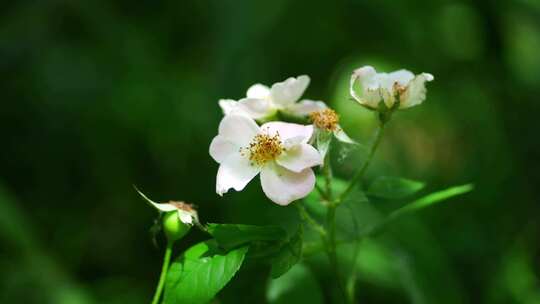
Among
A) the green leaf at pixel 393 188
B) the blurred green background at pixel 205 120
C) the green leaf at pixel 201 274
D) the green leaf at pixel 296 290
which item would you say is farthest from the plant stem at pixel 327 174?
the blurred green background at pixel 205 120

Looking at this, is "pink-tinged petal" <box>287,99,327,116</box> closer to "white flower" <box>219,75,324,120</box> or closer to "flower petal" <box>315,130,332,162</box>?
"white flower" <box>219,75,324,120</box>

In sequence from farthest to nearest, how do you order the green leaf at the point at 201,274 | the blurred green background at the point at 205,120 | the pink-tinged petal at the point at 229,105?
the blurred green background at the point at 205,120 < the pink-tinged petal at the point at 229,105 < the green leaf at the point at 201,274

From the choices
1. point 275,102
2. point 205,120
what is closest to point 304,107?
point 275,102

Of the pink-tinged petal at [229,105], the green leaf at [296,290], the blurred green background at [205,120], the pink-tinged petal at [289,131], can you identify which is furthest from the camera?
the blurred green background at [205,120]

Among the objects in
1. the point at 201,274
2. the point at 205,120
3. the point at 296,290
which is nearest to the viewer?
the point at 201,274

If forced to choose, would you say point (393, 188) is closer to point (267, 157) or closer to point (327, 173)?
point (327, 173)

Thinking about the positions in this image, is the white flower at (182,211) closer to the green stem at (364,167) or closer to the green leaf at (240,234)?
the green leaf at (240,234)

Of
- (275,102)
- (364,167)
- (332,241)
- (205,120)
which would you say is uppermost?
(275,102)

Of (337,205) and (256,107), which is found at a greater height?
(256,107)
